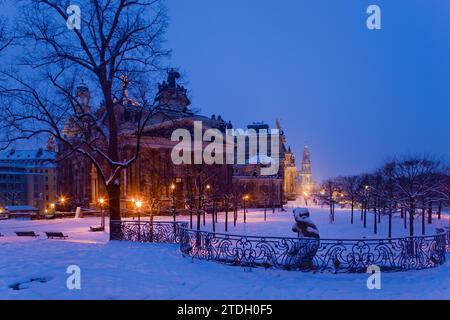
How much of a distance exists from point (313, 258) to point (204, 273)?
3.79m

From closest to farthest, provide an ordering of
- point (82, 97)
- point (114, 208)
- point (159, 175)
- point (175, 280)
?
point (175, 280), point (114, 208), point (82, 97), point (159, 175)

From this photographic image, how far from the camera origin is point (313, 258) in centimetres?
1246

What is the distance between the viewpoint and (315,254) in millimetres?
12172

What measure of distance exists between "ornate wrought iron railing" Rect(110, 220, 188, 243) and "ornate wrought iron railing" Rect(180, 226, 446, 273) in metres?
3.80

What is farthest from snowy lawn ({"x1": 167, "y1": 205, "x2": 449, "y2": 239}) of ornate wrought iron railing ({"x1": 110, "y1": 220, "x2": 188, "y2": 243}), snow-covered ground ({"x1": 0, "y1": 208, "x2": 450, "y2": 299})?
snow-covered ground ({"x1": 0, "y1": 208, "x2": 450, "y2": 299})

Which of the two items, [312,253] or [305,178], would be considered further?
[305,178]

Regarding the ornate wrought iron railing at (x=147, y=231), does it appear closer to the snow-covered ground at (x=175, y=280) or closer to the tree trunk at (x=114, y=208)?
the tree trunk at (x=114, y=208)

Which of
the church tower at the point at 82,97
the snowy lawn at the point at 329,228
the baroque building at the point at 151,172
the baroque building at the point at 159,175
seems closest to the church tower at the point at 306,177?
the baroque building at the point at 159,175

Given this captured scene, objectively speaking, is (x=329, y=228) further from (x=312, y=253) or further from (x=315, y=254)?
(x=312, y=253)

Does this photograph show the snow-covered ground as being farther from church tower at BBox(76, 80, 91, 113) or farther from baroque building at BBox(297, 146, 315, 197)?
baroque building at BBox(297, 146, 315, 197)

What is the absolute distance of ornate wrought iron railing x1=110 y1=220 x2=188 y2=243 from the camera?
1769cm

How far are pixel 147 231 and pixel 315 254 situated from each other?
9413 millimetres

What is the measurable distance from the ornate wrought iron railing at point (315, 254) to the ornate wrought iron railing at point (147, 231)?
3.80 metres

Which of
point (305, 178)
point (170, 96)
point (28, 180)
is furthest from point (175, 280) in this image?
point (305, 178)
